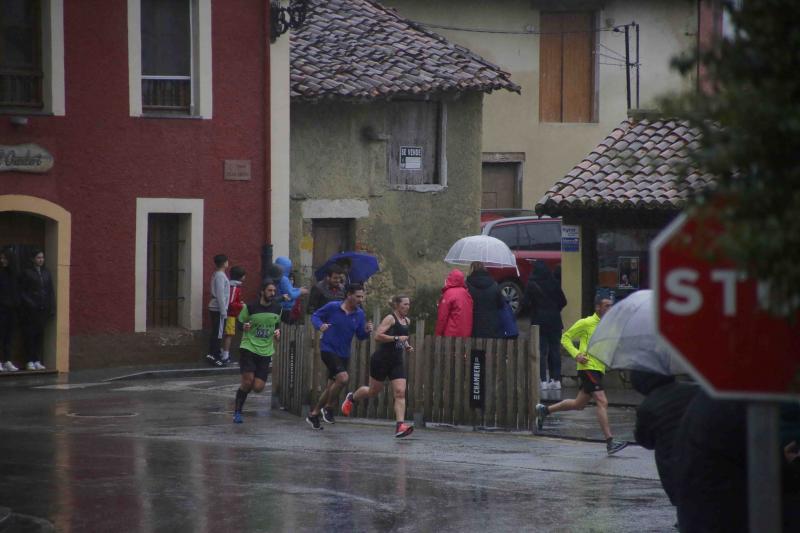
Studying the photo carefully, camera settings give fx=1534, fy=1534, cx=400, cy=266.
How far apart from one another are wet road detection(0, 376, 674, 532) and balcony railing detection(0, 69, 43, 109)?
5.66 metres

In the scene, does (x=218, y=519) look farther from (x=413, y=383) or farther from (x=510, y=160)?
(x=510, y=160)

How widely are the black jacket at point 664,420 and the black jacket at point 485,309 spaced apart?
10.4 metres

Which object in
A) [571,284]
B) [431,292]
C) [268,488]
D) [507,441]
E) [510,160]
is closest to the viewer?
[268,488]

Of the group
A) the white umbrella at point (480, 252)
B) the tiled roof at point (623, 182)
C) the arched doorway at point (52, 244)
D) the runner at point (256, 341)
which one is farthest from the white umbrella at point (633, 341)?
the arched doorway at point (52, 244)

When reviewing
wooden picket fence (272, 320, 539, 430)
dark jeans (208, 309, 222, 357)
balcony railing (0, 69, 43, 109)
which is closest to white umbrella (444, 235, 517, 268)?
wooden picket fence (272, 320, 539, 430)

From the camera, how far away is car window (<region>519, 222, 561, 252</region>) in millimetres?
29859

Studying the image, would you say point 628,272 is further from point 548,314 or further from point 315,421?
point 315,421

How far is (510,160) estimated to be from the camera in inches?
1400

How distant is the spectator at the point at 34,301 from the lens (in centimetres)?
2134

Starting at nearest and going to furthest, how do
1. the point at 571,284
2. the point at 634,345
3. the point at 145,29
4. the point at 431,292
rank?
the point at 634,345 < the point at 571,284 < the point at 145,29 < the point at 431,292

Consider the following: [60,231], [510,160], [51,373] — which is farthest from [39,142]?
[510,160]

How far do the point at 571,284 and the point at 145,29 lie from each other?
24.3ft

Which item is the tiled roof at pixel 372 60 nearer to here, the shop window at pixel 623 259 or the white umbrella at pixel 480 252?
the shop window at pixel 623 259

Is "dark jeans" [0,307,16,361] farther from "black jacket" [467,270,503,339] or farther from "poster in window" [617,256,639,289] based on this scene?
"poster in window" [617,256,639,289]
